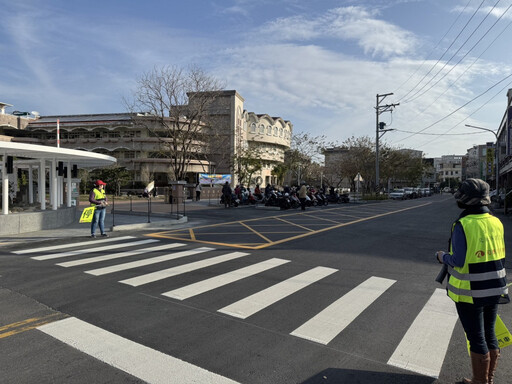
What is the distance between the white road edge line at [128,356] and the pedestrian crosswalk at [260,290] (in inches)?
47.4

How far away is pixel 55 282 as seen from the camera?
229 inches

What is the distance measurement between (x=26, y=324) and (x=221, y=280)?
2769 millimetres

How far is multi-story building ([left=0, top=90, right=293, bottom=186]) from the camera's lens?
51719 millimetres

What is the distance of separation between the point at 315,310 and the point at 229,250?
4266 millimetres

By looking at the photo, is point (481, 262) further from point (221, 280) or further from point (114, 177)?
point (114, 177)

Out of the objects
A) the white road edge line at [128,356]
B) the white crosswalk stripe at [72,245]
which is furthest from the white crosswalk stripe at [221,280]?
the white crosswalk stripe at [72,245]

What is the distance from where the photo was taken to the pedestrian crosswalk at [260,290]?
12.3ft

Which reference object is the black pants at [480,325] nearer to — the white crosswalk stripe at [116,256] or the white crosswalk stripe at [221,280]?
the white crosswalk stripe at [221,280]

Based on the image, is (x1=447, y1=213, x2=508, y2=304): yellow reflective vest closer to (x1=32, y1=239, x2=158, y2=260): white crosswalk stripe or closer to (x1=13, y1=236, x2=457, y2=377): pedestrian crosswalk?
(x1=13, y1=236, x2=457, y2=377): pedestrian crosswalk

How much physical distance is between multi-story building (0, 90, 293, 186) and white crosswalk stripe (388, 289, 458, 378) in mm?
41776

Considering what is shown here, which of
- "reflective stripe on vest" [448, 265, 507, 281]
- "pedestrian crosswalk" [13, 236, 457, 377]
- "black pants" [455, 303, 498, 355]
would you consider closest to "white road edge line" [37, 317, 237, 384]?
"pedestrian crosswalk" [13, 236, 457, 377]

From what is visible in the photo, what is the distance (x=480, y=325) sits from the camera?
2.76 metres

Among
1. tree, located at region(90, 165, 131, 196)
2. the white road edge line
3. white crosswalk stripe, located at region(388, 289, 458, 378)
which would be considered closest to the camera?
the white road edge line

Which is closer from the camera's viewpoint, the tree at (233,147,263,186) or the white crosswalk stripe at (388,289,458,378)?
the white crosswalk stripe at (388,289,458,378)
